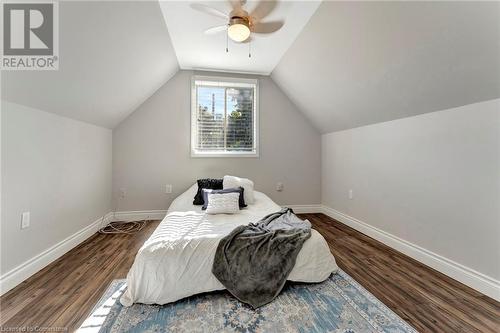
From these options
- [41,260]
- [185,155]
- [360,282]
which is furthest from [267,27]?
[41,260]

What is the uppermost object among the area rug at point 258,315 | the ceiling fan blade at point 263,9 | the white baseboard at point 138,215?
the ceiling fan blade at point 263,9

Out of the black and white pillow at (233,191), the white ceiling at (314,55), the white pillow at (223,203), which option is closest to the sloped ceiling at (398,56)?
the white ceiling at (314,55)

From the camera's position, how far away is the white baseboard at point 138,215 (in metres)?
3.70

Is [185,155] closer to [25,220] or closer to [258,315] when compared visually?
[25,220]

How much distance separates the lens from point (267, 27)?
2572 mm

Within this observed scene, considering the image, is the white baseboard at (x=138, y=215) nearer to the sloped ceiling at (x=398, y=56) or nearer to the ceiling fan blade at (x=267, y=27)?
the ceiling fan blade at (x=267, y=27)

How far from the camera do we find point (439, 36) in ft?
5.58

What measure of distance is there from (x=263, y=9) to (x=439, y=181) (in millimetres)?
2435

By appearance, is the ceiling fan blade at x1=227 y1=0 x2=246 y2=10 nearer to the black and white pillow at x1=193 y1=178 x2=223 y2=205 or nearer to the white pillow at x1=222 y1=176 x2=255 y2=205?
the white pillow at x1=222 y1=176 x2=255 y2=205

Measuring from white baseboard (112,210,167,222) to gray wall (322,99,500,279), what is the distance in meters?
3.19

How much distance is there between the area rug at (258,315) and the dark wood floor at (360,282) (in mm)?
130

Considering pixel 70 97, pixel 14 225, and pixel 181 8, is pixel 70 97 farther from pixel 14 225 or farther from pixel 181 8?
pixel 181 8

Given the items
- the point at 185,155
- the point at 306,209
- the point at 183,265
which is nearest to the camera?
the point at 183,265

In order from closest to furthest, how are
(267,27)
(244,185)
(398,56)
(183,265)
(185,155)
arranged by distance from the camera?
(183,265) < (398,56) < (267,27) < (244,185) < (185,155)
